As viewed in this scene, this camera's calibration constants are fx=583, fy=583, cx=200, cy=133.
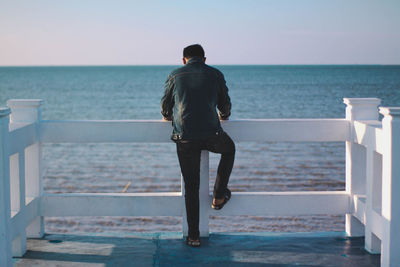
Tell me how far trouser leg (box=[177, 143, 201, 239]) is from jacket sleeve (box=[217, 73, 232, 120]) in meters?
0.42

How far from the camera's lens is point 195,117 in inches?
184

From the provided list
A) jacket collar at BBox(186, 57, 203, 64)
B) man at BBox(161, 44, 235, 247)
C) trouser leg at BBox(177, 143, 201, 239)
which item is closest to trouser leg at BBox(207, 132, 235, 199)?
man at BBox(161, 44, 235, 247)

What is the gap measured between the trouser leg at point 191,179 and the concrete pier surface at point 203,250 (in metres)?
0.21

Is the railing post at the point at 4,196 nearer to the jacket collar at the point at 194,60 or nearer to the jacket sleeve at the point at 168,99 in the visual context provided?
the jacket sleeve at the point at 168,99

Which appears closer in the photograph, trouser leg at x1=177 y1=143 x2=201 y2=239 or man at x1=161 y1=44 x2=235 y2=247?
man at x1=161 y1=44 x2=235 y2=247

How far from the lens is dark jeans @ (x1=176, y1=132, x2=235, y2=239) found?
4.78 metres

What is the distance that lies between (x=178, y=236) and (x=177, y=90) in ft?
4.40

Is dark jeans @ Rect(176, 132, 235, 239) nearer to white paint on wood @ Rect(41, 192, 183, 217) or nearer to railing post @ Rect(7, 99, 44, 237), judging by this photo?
white paint on wood @ Rect(41, 192, 183, 217)

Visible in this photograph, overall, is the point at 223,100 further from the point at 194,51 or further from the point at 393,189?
the point at 393,189

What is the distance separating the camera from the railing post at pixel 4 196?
4.01 m

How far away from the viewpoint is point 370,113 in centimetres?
520

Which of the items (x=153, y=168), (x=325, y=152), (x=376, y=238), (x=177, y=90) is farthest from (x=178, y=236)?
(x=325, y=152)

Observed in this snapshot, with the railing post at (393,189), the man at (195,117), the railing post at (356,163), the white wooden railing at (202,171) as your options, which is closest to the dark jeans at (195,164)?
the man at (195,117)

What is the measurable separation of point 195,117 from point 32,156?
1560 millimetres
